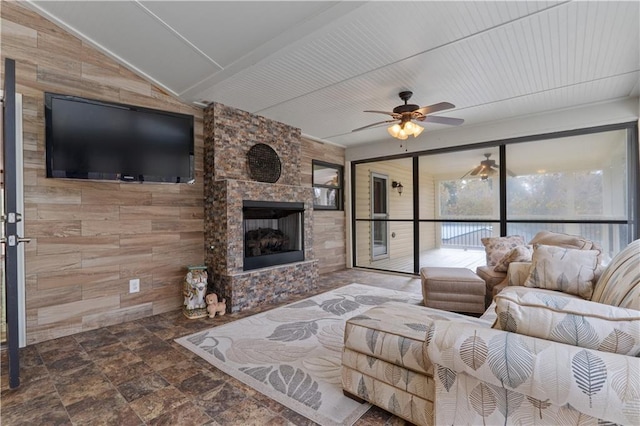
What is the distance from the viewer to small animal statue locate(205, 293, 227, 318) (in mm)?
3307

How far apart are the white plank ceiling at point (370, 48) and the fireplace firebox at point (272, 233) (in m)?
1.42

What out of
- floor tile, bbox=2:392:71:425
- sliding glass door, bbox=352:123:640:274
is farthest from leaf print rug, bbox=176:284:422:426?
sliding glass door, bbox=352:123:640:274

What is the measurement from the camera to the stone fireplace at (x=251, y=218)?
360 centimetres

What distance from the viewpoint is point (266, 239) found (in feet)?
14.2

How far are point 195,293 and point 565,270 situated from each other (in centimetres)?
359

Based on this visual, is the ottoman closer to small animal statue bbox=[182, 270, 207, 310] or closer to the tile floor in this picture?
the tile floor

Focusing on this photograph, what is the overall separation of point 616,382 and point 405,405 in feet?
2.96

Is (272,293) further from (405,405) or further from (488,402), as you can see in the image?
(488,402)

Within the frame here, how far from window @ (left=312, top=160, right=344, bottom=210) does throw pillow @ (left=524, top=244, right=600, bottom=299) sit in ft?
11.7

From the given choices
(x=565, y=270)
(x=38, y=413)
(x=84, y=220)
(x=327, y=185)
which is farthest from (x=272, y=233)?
(x=565, y=270)

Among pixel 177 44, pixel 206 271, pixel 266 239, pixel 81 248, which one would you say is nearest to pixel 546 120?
pixel 266 239

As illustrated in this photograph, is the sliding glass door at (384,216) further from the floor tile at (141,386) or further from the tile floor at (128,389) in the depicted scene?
the floor tile at (141,386)

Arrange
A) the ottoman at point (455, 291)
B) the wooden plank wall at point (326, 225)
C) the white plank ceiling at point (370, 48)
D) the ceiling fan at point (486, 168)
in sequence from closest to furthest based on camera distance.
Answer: the white plank ceiling at point (370, 48) < the ottoman at point (455, 291) < the ceiling fan at point (486, 168) < the wooden plank wall at point (326, 225)

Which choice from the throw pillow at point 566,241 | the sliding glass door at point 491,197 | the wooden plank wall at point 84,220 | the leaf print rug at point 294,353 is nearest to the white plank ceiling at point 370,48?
the wooden plank wall at point 84,220
